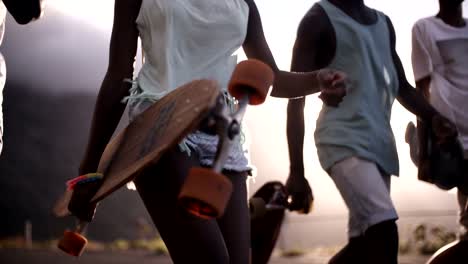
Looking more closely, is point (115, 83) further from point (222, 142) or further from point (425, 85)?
point (425, 85)

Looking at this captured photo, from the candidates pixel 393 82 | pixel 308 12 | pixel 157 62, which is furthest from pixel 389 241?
pixel 157 62

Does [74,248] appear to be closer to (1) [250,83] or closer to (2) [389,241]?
(1) [250,83]

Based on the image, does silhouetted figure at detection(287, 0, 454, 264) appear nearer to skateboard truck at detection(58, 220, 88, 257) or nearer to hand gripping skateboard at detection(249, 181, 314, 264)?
hand gripping skateboard at detection(249, 181, 314, 264)

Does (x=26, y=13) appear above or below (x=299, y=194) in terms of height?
above

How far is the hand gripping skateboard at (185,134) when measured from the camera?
4.93 ft

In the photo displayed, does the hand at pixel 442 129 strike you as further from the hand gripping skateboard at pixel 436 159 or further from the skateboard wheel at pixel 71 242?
the skateboard wheel at pixel 71 242

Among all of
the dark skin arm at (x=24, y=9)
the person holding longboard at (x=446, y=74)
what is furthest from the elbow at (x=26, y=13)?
the person holding longboard at (x=446, y=74)

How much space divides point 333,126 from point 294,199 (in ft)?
1.32

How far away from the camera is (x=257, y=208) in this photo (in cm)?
389

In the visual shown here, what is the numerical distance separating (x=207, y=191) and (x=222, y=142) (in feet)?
0.51

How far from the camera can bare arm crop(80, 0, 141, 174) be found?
7.86 feet

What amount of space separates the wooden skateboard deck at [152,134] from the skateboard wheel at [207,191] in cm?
21

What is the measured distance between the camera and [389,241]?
11.1ft

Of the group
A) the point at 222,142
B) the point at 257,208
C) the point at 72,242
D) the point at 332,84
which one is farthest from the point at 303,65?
the point at 222,142
